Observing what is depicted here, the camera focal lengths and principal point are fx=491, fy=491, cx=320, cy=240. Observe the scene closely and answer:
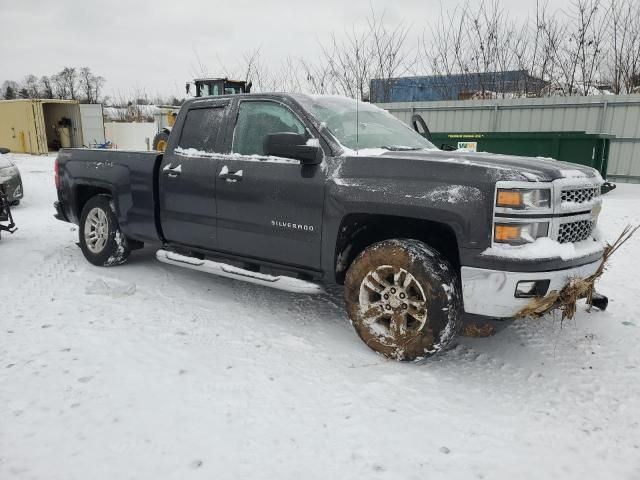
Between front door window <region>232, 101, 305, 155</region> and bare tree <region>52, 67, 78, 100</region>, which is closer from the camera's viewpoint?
front door window <region>232, 101, 305, 155</region>

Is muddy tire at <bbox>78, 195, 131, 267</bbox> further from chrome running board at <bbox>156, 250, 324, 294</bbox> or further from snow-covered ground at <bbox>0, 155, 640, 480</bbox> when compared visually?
chrome running board at <bbox>156, 250, 324, 294</bbox>

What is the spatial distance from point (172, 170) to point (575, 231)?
11.2ft

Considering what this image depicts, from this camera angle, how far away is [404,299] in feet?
10.8

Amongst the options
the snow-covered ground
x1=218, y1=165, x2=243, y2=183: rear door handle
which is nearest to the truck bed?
the snow-covered ground

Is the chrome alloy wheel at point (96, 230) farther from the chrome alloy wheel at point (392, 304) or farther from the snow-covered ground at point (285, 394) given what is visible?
the chrome alloy wheel at point (392, 304)

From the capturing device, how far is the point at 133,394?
2928mm

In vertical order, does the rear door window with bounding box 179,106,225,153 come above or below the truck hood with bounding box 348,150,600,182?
above

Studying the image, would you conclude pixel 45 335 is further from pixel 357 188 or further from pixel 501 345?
pixel 501 345

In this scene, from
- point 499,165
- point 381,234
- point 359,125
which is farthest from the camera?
point 359,125

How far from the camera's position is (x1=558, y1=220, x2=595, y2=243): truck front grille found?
10.1 feet

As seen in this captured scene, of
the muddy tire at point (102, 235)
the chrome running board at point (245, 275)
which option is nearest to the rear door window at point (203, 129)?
the chrome running board at point (245, 275)

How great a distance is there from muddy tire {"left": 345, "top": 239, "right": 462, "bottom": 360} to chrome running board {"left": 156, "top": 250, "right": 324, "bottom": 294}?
0.36m

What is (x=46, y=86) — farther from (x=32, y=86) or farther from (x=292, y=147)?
(x=292, y=147)

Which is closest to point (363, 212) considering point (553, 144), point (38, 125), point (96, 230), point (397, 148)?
point (397, 148)
